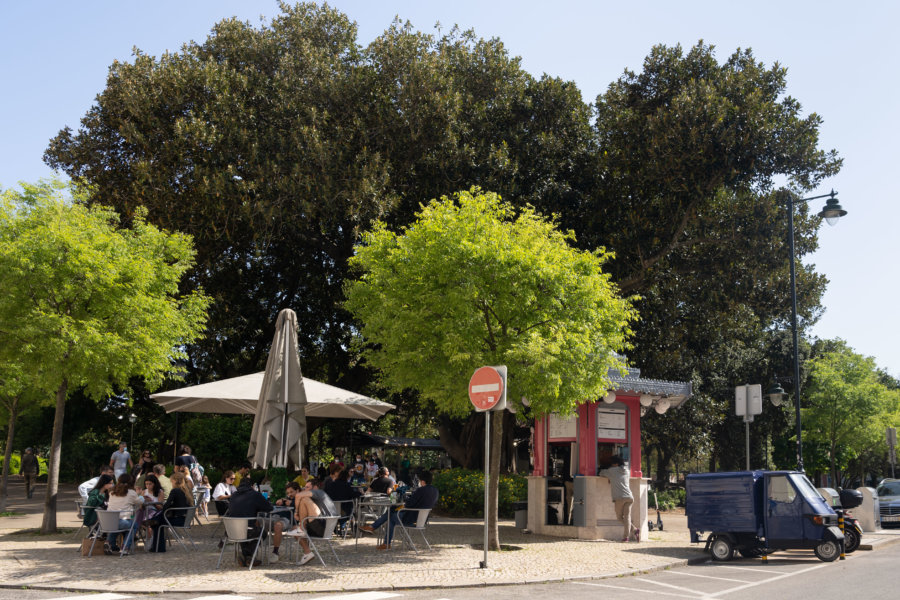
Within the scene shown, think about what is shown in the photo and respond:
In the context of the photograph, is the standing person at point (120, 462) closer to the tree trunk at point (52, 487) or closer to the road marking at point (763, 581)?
the tree trunk at point (52, 487)

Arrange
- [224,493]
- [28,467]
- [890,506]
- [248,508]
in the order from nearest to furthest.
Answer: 1. [248,508]
2. [224,493]
3. [890,506]
4. [28,467]

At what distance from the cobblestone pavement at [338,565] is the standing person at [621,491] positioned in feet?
1.68

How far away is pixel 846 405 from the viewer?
40.8 m

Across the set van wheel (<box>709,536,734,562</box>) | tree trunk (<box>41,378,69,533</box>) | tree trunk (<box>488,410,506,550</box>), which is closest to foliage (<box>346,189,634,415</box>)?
tree trunk (<box>488,410,506,550</box>)

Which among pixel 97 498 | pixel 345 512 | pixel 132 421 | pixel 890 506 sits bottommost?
pixel 890 506

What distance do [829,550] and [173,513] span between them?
452 inches

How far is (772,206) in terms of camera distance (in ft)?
77.5

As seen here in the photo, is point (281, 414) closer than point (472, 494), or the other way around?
point (281, 414)

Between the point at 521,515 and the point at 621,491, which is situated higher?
the point at 621,491

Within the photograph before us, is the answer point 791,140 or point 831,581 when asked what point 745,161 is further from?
point 831,581

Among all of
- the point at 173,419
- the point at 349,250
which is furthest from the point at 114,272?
the point at 173,419

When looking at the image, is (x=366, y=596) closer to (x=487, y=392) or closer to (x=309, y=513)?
(x=309, y=513)

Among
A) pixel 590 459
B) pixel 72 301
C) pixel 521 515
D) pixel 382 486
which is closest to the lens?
pixel 72 301

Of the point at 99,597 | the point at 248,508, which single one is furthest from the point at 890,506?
the point at 99,597
